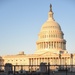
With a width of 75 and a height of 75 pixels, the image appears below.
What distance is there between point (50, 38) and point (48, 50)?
8.17 meters

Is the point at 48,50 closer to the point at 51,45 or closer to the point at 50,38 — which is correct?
the point at 51,45

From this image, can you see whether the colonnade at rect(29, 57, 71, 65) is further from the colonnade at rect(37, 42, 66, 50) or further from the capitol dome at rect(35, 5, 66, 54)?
the colonnade at rect(37, 42, 66, 50)

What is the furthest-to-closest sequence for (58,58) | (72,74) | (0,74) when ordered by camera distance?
(58,58) → (72,74) → (0,74)

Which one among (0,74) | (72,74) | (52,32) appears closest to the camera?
(0,74)

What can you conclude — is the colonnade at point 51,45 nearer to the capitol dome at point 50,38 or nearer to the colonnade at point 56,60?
the capitol dome at point 50,38

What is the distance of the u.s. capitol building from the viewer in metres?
169

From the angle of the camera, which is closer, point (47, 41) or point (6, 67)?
point (6, 67)

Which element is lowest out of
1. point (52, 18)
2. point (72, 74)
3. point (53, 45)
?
point (72, 74)

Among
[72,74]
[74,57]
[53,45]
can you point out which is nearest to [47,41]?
[53,45]

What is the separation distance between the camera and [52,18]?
184 metres

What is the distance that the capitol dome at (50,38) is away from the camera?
176m

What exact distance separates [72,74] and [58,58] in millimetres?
118695

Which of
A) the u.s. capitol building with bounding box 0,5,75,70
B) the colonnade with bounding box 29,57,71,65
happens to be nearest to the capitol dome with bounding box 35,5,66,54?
the u.s. capitol building with bounding box 0,5,75,70

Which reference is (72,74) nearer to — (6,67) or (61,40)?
(6,67)
